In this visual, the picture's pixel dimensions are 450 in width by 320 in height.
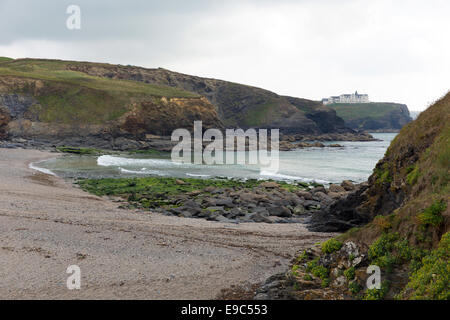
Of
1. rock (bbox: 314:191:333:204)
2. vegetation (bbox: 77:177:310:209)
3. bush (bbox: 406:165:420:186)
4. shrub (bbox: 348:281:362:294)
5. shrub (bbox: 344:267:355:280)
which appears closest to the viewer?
shrub (bbox: 348:281:362:294)

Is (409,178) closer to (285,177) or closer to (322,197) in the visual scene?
(322,197)

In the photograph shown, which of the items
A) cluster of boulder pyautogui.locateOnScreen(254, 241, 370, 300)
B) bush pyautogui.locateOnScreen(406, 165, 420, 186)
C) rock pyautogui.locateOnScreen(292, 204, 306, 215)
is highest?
bush pyautogui.locateOnScreen(406, 165, 420, 186)

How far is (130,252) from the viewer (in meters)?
13.1

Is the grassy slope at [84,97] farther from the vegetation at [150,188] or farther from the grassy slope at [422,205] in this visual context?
the grassy slope at [422,205]

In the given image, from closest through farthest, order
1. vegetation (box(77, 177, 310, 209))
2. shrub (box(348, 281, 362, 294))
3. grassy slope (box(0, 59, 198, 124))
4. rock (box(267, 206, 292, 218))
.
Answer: shrub (box(348, 281, 362, 294)) < rock (box(267, 206, 292, 218)) < vegetation (box(77, 177, 310, 209)) < grassy slope (box(0, 59, 198, 124))

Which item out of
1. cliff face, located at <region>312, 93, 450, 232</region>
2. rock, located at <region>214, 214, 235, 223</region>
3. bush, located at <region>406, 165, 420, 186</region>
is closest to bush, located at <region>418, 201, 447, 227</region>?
cliff face, located at <region>312, 93, 450, 232</region>

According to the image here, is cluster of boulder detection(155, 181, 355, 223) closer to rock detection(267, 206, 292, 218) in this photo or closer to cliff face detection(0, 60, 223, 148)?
rock detection(267, 206, 292, 218)

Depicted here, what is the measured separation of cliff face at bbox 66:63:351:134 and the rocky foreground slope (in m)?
134

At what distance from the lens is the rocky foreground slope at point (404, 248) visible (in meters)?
7.68

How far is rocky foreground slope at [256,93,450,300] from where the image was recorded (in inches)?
Result: 302

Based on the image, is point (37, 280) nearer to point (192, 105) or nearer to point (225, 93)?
point (192, 105)

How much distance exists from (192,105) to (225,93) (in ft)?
207

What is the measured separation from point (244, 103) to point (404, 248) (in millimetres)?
155963
